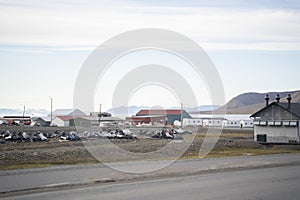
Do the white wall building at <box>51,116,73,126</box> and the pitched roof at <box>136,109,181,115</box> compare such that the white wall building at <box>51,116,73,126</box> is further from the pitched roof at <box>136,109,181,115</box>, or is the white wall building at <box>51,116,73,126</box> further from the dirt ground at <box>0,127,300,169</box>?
the dirt ground at <box>0,127,300,169</box>

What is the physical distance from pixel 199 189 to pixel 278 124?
134 ft

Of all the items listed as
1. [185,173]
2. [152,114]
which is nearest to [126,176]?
[185,173]

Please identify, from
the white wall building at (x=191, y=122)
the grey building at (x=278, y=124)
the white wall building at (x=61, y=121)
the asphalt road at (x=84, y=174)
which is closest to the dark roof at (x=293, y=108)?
the grey building at (x=278, y=124)

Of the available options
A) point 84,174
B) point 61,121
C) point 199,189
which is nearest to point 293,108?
point 84,174

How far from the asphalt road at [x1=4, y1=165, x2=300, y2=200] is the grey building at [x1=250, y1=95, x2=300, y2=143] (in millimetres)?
34095

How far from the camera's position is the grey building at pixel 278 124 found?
54.3m

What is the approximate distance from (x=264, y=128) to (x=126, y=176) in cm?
3919

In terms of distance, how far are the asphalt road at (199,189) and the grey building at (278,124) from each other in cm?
3410

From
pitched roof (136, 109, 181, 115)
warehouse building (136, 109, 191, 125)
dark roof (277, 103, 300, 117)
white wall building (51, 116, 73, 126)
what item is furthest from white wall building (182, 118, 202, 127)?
dark roof (277, 103, 300, 117)

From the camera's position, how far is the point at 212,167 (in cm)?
2598

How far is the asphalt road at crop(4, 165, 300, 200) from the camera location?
50.6 ft

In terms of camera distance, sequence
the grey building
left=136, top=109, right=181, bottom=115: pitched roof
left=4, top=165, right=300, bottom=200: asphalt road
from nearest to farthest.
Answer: left=4, top=165, right=300, bottom=200: asphalt road, the grey building, left=136, top=109, right=181, bottom=115: pitched roof

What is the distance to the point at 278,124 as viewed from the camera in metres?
55.8

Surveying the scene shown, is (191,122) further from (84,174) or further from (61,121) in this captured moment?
(84,174)
